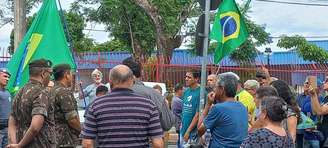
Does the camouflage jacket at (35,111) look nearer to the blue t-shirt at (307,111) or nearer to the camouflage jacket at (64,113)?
the camouflage jacket at (64,113)

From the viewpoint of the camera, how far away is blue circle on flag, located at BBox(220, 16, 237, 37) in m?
9.34

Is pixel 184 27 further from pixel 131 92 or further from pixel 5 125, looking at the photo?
pixel 131 92

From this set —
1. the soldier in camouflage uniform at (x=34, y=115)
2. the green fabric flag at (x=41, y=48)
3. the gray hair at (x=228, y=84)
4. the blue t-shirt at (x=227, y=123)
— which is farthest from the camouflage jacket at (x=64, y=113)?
the green fabric flag at (x=41, y=48)

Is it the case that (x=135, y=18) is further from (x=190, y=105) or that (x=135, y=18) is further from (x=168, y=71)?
(x=190, y=105)

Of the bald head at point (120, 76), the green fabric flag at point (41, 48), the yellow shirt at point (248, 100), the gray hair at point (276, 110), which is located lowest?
the yellow shirt at point (248, 100)

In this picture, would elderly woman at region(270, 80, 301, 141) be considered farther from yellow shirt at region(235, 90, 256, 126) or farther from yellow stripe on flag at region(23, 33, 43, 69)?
yellow stripe on flag at region(23, 33, 43, 69)

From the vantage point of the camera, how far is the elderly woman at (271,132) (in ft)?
17.5

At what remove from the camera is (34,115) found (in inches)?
253

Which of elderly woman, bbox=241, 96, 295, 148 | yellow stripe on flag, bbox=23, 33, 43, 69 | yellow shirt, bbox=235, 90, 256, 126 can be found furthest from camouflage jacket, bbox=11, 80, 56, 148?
yellow shirt, bbox=235, 90, 256, 126

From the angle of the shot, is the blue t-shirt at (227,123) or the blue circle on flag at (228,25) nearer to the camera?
the blue t-shirt at (227,123)

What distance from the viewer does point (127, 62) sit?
717cm

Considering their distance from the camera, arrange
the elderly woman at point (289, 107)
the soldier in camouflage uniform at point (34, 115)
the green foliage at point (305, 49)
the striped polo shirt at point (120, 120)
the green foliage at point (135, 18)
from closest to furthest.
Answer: the striped polo shirt at point (120, 120)
the soldier in camouflage uniform at point (34, 115)
the elderly woman at point (289, 107)
the green foliage at point (135, 18)
the green foliage at point (305, 49)

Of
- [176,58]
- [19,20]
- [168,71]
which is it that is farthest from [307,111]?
[176,58]

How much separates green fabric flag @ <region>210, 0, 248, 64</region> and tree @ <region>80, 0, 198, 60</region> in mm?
15413
